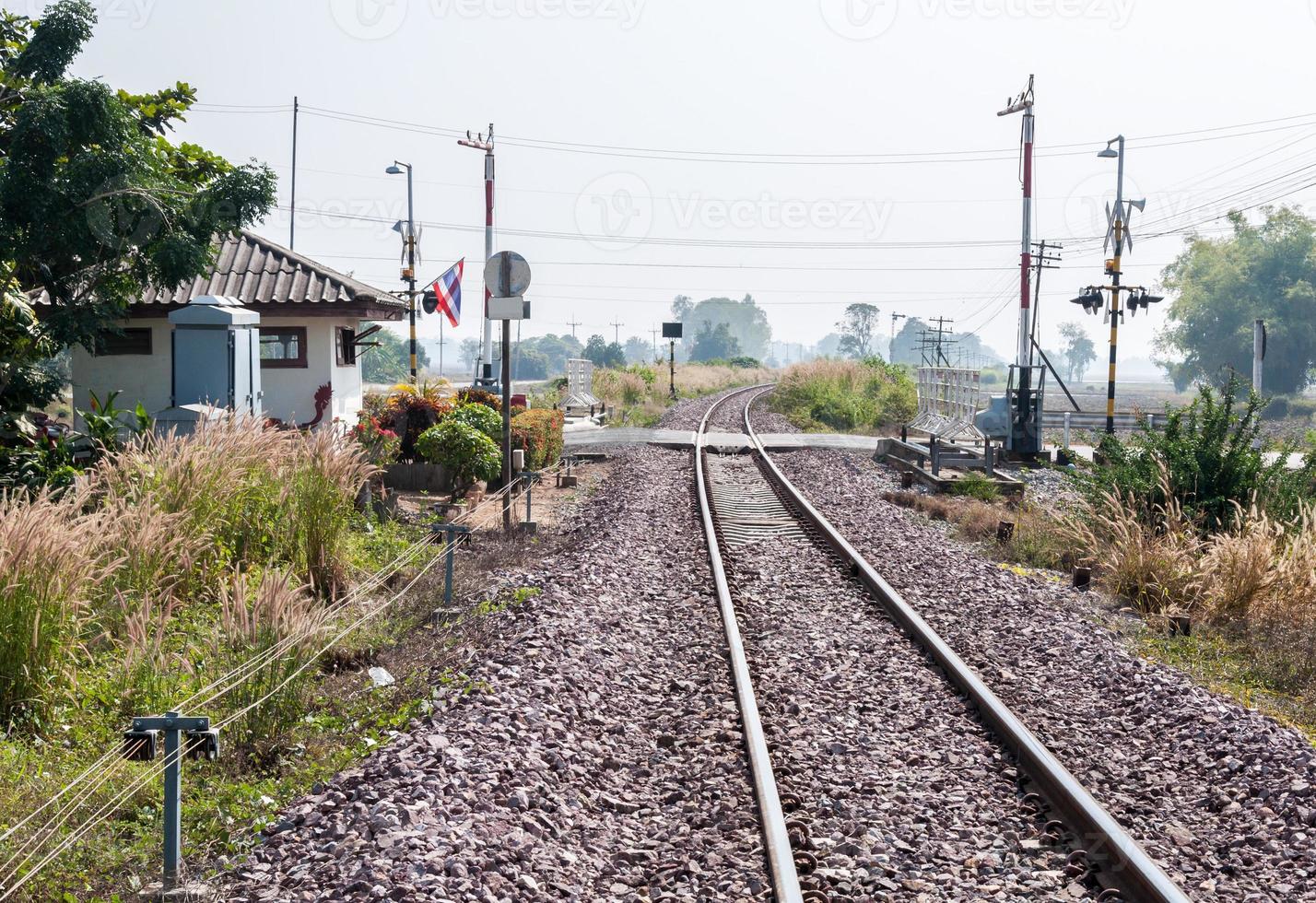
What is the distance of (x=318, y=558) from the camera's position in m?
8.45

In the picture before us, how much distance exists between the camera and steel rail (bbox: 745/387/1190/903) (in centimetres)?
416

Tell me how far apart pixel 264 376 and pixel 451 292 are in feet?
35.3

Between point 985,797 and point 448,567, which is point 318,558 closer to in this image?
point 448,567

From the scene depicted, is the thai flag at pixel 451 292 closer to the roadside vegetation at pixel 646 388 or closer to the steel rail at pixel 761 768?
the roadside vegetation at pixel 646 388

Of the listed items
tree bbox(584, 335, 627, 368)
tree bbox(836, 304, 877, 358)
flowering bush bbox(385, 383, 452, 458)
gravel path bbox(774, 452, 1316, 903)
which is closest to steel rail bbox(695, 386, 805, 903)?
gravel path bbox(774, 452, 1316, 903)

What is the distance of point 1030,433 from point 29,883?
20285 millimetres

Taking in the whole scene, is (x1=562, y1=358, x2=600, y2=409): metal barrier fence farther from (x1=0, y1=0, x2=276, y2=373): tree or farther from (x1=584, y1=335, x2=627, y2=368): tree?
(x1=584, y1=335, x2=627, y2=368): tree

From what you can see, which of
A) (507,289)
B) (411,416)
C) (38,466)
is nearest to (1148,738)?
(507,289)

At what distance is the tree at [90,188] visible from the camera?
470 inches

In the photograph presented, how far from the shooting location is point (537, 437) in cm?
1694

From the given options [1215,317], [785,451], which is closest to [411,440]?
[785,451]

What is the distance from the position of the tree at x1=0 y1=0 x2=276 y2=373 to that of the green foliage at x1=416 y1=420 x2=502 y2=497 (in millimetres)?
3636

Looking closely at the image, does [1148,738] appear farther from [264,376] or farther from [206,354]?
[264,376]

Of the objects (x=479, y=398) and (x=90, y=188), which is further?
(x=479, y=398)
